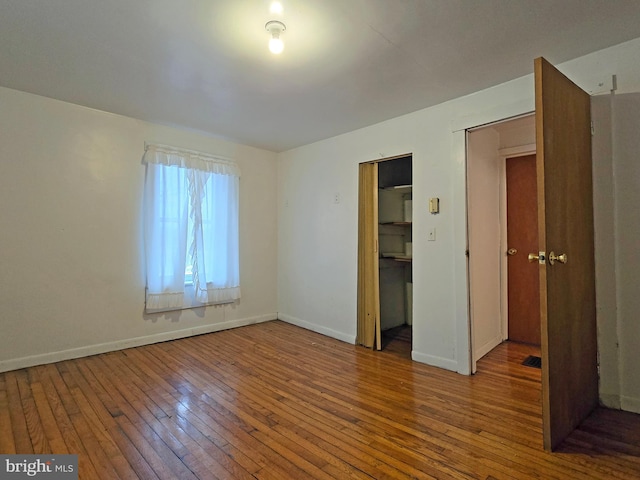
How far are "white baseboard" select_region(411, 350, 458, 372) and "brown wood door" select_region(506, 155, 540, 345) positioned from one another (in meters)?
1.38

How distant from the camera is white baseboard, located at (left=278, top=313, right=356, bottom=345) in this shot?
12.2 ft

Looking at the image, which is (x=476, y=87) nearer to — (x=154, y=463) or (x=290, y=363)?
(x=290, y=363)

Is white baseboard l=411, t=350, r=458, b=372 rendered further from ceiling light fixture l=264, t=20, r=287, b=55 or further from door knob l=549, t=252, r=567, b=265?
ceiling light fixture l=264, t=20, r=287, b=55

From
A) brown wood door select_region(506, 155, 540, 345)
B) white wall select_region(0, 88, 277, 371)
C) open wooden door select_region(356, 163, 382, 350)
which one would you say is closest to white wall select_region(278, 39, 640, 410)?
open wooden door select_region(356, 163, 382, 350)

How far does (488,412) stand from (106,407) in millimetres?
2553

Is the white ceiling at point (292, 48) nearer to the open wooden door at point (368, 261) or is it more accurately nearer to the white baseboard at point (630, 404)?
the open wooden door at point (368, 261)

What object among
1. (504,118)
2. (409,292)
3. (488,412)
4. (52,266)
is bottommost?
(488,412)

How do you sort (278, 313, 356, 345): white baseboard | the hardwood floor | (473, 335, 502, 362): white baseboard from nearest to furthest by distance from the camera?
the hardwood floor
(473, 335, 502, 362): white baseboard
(278, 313, 356, 345): white baseboard

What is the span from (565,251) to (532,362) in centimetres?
169

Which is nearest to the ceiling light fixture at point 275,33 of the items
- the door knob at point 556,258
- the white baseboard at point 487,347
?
the door knob at point 556,258

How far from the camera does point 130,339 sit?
3.44 metres

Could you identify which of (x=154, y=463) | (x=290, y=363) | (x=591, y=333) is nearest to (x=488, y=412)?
(x=591, y=333)

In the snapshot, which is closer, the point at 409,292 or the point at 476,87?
the point at 476,87

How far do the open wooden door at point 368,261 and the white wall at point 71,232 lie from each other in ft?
6.73
